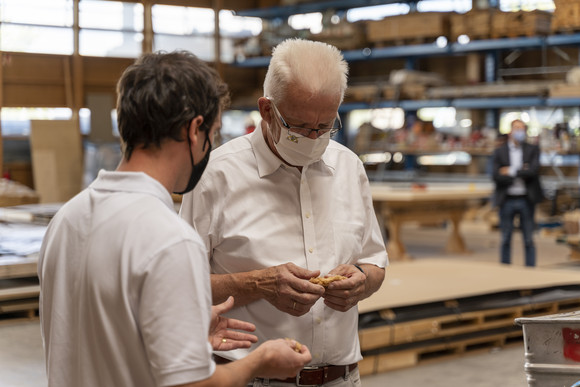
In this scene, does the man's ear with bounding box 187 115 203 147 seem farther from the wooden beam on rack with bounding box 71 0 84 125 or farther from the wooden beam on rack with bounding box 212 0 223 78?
the wooden beam on rack with bounding box 212 0 223 78

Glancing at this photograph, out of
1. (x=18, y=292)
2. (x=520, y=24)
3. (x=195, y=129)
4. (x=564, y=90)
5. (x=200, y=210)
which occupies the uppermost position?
(x=520, y=24)

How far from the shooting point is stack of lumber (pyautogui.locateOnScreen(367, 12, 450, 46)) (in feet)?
47.2

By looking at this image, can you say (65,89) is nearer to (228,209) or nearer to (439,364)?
(439,364)

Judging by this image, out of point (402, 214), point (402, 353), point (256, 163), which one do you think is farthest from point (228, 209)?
point (402, 214)

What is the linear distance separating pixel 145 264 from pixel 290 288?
814mm

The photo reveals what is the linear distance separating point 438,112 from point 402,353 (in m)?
10.9

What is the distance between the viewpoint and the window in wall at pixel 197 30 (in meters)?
17.0

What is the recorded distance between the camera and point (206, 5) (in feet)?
58.3

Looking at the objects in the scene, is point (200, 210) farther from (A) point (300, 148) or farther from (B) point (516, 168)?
(B) point (516, 168)

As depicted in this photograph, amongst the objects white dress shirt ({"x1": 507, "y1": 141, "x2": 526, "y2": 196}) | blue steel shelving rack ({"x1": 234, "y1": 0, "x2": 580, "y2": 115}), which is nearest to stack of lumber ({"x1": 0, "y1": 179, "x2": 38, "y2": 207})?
white dress shirt ({"x1": 507, "y1": 141, "x2": 526, "y2": 196})

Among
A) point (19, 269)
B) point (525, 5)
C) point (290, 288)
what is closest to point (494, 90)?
point (525, 5)

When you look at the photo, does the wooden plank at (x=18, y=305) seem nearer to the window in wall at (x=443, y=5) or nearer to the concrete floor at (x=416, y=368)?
the concrete floor at (x=416, y=368)

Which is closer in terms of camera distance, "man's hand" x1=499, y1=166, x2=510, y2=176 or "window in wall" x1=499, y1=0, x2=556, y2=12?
"man's hand" x1=499, y1=166, x2=510, y2=176

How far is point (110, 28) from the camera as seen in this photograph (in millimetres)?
16203
